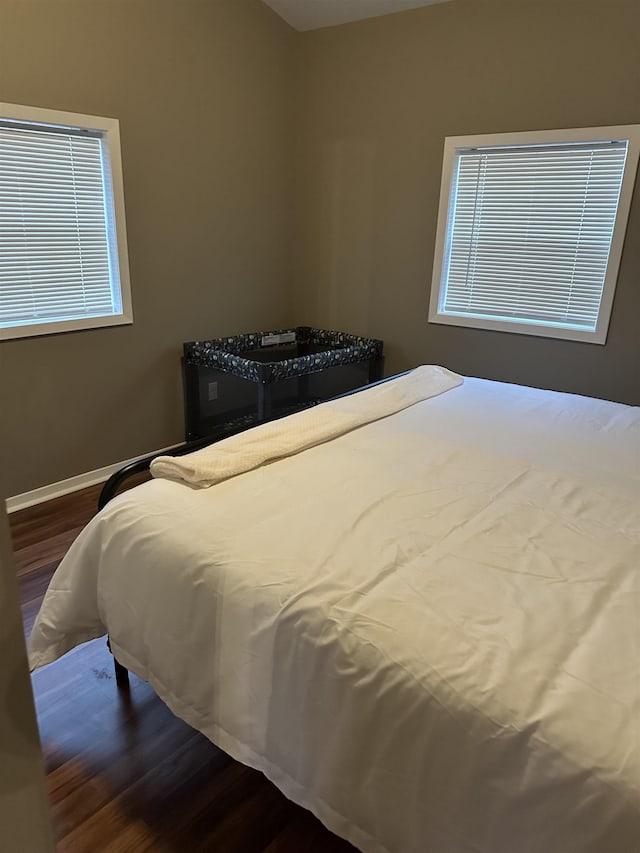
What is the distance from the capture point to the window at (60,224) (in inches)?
106

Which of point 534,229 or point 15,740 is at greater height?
point 534,229

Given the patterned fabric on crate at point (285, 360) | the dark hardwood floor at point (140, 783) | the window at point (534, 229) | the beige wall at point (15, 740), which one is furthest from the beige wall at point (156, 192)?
the beige wall at point (15, 740)

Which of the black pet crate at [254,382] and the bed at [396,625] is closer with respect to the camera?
the bed at [396,625]

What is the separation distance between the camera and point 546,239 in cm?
323

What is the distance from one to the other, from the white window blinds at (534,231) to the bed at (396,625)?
5.18 feet

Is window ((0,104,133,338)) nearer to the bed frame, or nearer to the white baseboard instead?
the white baseboard

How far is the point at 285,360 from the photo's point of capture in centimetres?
381

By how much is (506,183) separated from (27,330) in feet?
8.92

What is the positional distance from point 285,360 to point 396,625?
2.86 meters

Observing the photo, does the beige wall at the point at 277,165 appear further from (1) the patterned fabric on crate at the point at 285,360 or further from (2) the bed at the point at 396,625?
(2) the bed at the point at 396,625

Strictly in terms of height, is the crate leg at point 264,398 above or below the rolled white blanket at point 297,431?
below

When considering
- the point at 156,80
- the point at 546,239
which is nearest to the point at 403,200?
the point at 546,239

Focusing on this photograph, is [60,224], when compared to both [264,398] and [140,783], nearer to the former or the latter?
[264,398]

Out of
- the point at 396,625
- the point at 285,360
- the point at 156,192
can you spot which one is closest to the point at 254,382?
the point at 285,360
